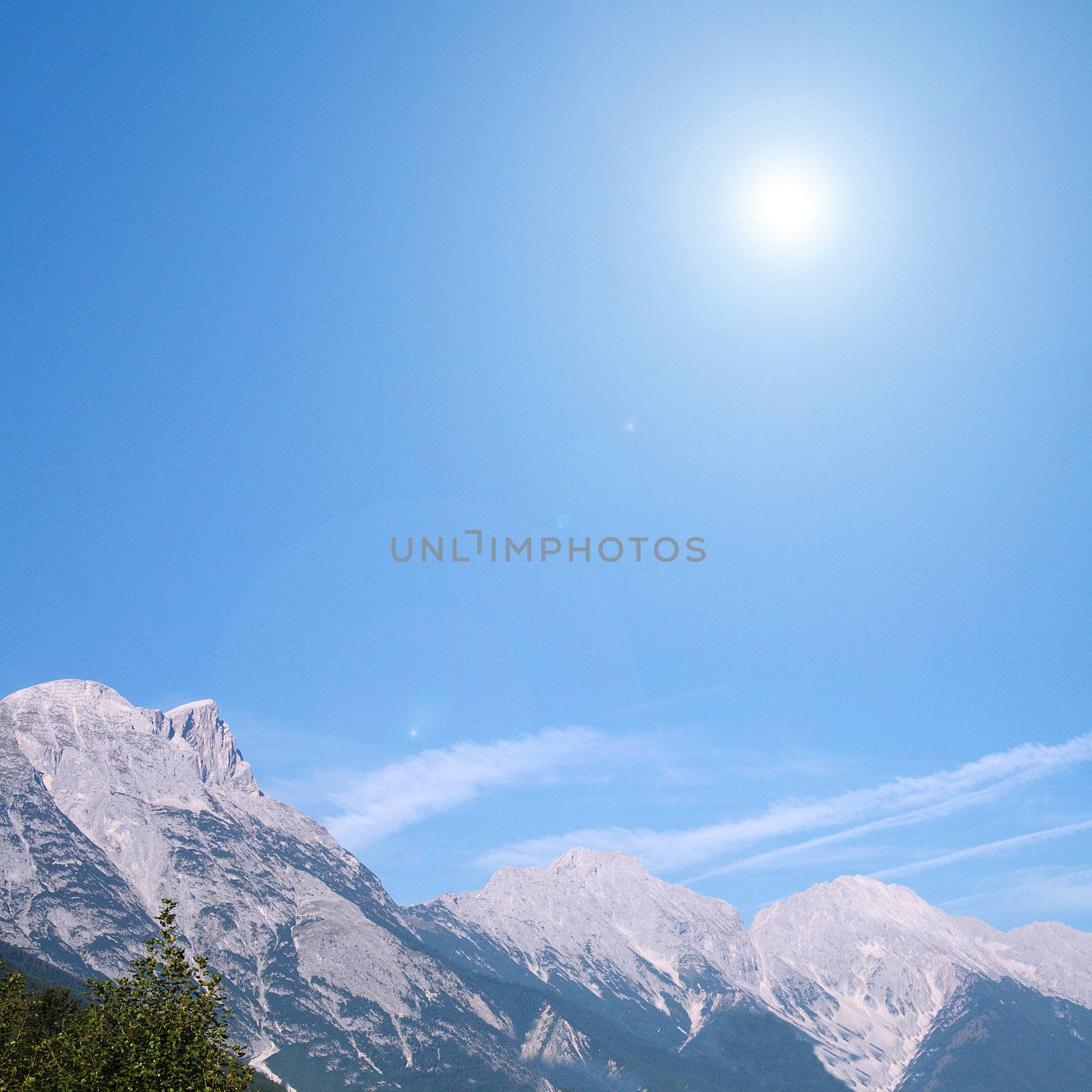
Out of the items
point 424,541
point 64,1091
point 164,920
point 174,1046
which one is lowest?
point 64,1091

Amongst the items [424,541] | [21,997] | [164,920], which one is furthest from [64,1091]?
[424,541]

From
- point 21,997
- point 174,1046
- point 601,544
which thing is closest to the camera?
point 174,1046

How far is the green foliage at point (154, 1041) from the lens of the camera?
4119cm

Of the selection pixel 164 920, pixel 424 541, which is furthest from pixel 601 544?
pixel 164 920

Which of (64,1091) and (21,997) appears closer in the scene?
(64,1091)

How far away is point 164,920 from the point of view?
44.1m

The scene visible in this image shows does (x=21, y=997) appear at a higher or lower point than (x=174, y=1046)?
lower

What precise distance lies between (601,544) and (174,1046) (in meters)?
72.4

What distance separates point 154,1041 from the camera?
4125 centimetres

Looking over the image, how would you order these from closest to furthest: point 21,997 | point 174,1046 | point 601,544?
point 174,1046, point 21,997, point 601,544

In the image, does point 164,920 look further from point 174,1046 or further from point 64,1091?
point 64,1091

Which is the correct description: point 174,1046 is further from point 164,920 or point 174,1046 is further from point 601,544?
point 601,544

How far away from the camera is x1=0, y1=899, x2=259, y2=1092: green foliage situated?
4119 cm

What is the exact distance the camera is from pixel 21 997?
67000 mm
